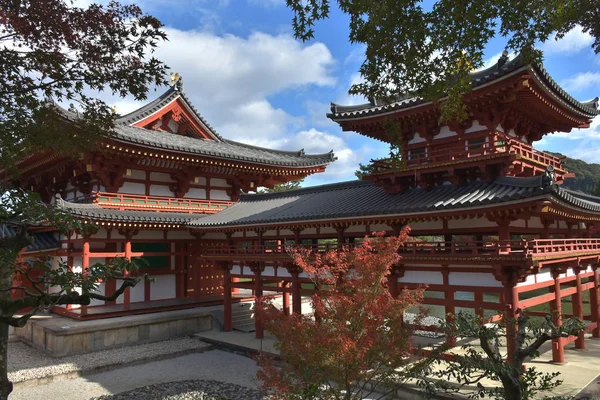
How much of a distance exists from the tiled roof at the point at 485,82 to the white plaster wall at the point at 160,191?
9102 millimetres

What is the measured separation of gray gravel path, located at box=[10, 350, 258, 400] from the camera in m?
11.3

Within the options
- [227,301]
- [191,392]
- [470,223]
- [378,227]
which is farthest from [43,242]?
[470,223]

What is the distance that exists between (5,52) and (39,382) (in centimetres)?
1010

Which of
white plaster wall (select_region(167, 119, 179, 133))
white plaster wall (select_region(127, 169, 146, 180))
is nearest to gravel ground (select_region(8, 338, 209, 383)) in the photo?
white plaster wall (select_region(127, 169, 146, 180))

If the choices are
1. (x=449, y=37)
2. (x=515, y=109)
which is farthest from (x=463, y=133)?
(x=449, y=37)

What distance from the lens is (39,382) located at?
39.1 feet

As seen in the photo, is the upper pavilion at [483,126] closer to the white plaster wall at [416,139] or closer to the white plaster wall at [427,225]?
the white plaster wall at [416,139]

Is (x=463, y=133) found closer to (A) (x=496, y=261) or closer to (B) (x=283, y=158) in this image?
(A) (x=496, y=261)

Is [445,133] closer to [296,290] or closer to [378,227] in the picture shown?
[378,227]

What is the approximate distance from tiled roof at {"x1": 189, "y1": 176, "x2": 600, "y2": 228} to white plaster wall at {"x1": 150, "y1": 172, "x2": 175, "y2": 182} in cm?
267

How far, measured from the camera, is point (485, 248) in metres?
10.2

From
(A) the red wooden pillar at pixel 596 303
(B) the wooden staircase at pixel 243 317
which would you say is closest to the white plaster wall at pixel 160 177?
(B) the wooden staircase at pixel 243 317

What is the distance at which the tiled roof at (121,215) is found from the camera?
14.8m

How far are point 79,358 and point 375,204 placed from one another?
1102 centimetres
